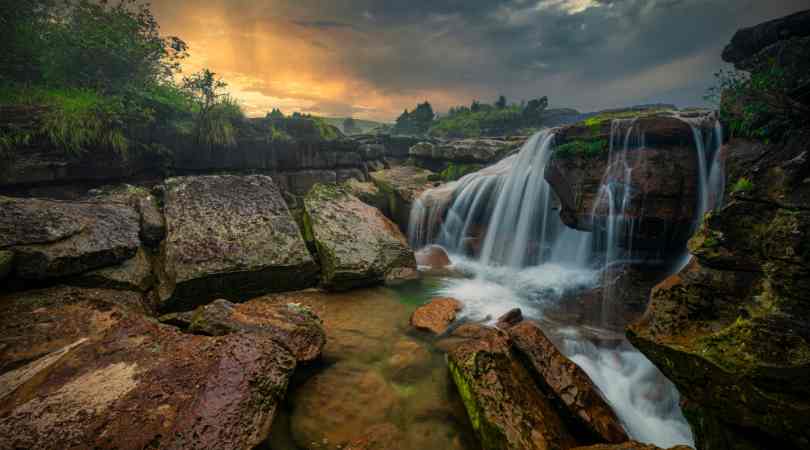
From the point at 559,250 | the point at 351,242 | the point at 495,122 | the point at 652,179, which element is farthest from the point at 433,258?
the point at 495,122

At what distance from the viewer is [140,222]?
4.95m

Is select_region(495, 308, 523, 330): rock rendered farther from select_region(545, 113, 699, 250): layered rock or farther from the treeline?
the treeline

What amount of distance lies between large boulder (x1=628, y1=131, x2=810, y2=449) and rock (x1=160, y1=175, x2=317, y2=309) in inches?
189

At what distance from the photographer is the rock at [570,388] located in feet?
8.52

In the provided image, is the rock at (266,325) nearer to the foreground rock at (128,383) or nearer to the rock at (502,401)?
the foreground rock at (128,383)

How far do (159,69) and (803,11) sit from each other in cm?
1857

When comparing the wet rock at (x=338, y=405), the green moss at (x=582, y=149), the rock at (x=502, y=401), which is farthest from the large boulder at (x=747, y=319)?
the green moss at (x=582, y=149)

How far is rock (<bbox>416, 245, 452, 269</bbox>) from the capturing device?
792 cm

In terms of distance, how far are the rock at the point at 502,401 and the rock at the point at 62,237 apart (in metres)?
4.90

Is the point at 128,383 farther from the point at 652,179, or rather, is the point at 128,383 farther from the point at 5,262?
the point at 652,179

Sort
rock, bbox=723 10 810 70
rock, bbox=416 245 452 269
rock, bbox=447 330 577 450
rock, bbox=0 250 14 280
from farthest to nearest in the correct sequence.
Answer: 1. rock, bbox=416 245 452 269
2. rock, bbox=723 10 810 70
3. rock, bbox=0 250 14 280
4. rock, bbox=447 330 577 450

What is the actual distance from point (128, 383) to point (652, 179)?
7412 millimetres

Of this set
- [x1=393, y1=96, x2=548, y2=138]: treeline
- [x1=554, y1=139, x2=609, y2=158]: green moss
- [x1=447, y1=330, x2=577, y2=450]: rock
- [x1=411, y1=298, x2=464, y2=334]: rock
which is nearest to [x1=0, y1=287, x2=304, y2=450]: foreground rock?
[x1=447, y1=330, x2=577, y2=450]: rock

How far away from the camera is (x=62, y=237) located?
3965mm
